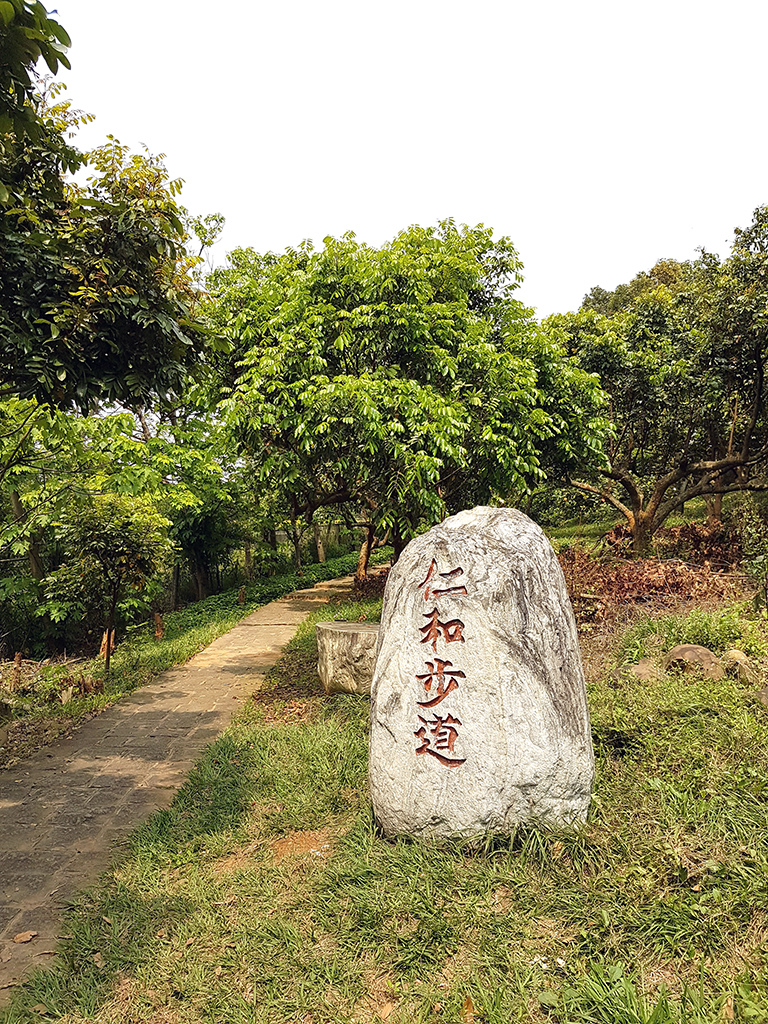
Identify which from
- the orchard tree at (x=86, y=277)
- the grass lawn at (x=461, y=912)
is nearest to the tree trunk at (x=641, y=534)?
the grass lawn at (x=461, y=912)

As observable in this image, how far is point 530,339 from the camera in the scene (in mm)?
8961

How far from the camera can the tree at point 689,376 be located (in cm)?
1026

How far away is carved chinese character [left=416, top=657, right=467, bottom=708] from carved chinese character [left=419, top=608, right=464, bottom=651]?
4.5 inches

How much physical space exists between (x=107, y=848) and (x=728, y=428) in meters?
13.3

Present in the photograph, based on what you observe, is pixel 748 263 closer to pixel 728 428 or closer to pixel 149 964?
pixel 728 428

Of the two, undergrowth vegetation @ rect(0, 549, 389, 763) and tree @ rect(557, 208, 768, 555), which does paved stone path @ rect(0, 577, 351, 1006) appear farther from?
tree @ rect(557, 208, 768, 555)

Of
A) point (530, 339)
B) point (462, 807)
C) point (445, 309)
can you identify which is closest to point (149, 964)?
point (462, 807)

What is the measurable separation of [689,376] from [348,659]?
8530 millimetres

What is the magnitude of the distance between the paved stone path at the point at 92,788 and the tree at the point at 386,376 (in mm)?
2951

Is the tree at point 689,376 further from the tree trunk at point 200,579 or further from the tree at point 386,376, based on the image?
the tree trunk at point 200,579

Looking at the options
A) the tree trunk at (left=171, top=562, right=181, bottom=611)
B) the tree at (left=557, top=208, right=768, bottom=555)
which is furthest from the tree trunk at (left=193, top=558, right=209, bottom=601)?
the tree at (left=557, top=208, right=768, bottom=555)

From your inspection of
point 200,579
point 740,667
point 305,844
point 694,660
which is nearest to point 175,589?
point 200,579

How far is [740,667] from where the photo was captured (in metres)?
5.14

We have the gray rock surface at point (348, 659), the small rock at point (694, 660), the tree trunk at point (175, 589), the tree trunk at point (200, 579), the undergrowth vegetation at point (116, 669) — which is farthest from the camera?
the tree trunk at point (200, 579)
